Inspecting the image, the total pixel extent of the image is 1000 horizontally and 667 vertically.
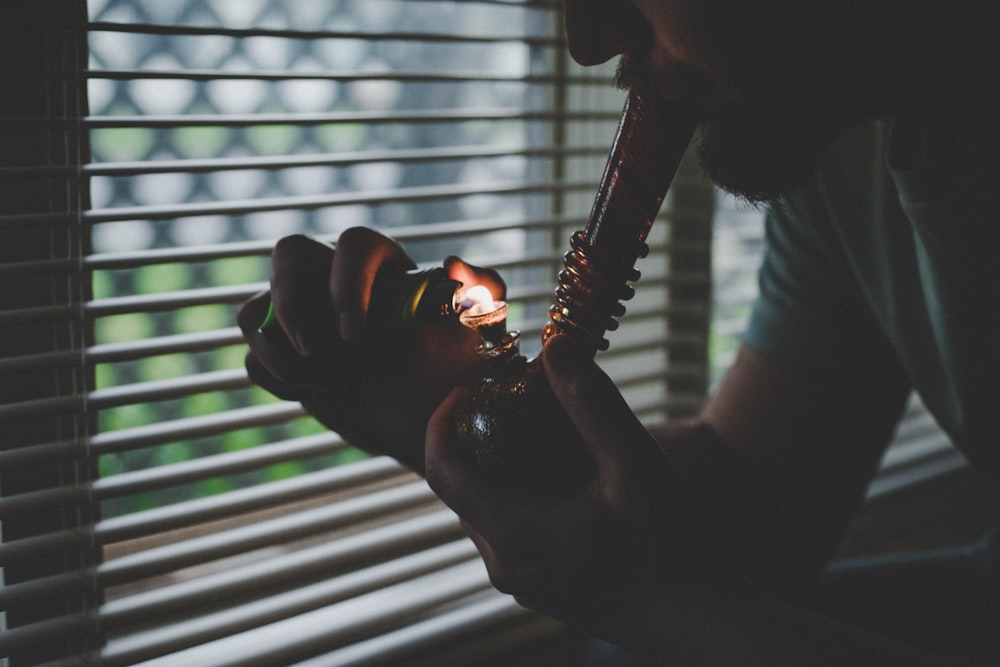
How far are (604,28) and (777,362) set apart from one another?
0.56 metres

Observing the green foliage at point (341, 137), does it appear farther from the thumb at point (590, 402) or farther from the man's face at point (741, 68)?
the thumb at point (590, 402)

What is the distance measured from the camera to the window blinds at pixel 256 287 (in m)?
0.77

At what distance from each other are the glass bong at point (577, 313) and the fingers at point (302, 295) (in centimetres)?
14

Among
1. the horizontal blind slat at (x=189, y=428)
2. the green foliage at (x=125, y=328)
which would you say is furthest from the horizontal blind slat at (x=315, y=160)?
the green foliage at (x=125, y=328)

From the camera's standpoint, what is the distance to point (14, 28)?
71 centimetres

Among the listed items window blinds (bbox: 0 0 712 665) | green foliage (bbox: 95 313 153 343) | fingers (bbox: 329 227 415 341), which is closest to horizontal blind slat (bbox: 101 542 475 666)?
window blinds (bbox: 0 0 712 665)

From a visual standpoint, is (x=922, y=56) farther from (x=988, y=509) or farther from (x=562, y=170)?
(x=988, y=509)

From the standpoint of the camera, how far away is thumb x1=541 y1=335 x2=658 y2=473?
59cm

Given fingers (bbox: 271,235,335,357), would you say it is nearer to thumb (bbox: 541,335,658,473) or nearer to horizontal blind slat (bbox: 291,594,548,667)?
thumb (bbox: 541,335,658,473)

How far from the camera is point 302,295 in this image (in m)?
0.71

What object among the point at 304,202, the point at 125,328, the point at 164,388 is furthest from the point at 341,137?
the point at 164,388

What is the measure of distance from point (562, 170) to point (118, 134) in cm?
63

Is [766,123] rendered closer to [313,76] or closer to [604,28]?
[604,28]

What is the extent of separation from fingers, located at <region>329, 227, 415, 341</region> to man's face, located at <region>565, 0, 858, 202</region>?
259 mm
